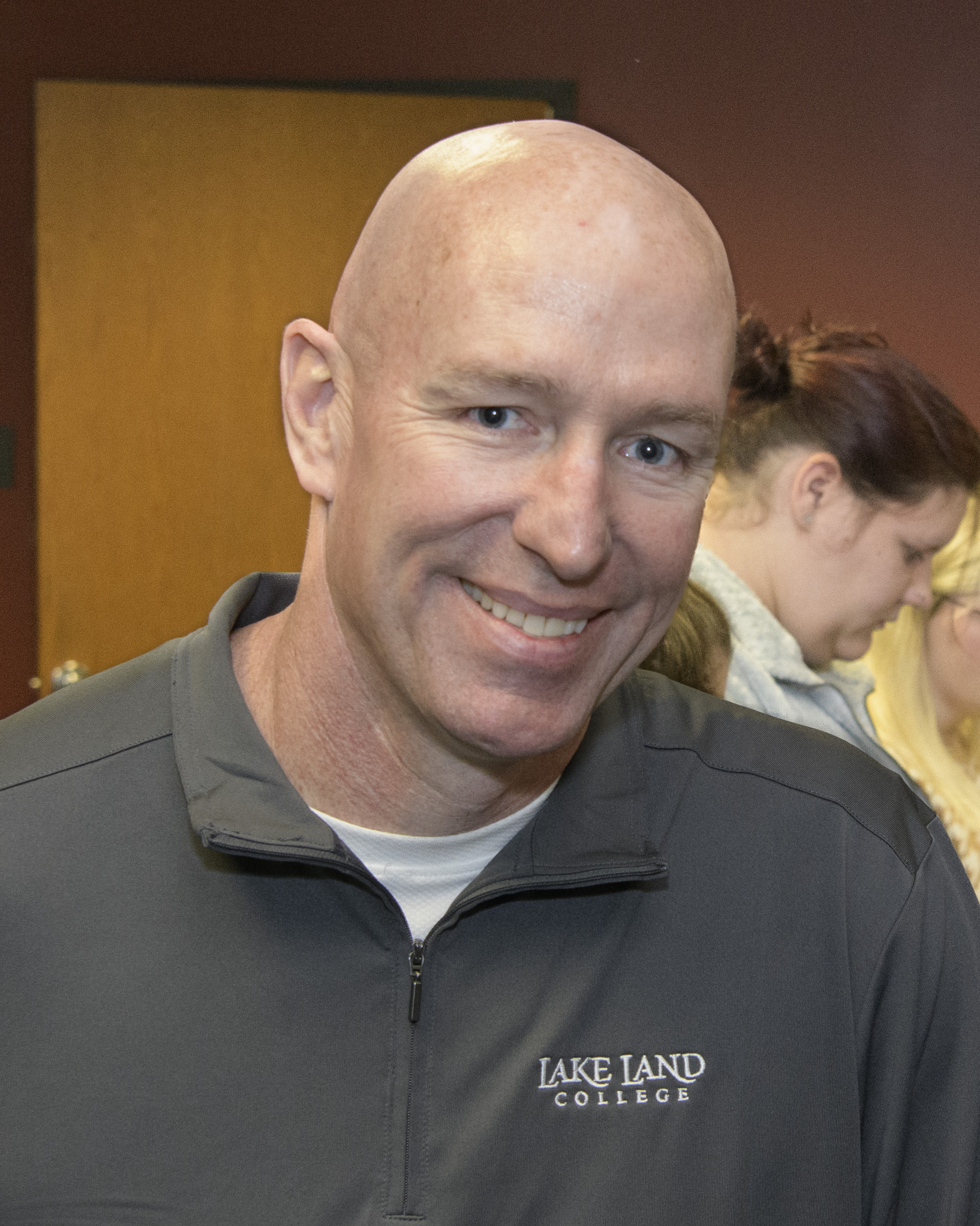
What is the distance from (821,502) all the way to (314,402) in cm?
101

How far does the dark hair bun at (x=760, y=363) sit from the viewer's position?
1.72 m

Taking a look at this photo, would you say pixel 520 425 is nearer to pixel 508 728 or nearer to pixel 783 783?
pixel 508 728

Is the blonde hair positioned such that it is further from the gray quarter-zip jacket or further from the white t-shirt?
the white t-shirt

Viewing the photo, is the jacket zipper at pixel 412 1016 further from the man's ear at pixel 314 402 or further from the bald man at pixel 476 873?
the man's ear at pixel 314 402

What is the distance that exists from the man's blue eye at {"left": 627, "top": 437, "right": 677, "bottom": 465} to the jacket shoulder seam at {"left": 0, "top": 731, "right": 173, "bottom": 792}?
0.41m

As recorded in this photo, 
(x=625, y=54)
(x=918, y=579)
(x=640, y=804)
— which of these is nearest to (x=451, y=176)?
(x=640, y=804)

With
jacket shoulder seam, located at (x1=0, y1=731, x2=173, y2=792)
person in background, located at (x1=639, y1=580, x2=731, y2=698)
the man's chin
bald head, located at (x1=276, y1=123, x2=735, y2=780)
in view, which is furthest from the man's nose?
person in background, located at (x1=639, y1=580, x2=731, y2=698)

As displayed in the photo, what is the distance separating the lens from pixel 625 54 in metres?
2.89

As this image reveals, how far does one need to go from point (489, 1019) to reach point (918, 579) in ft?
4.07

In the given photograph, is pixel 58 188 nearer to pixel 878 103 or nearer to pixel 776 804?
pixel 878 103

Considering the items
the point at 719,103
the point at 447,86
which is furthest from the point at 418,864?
the point at 719,103

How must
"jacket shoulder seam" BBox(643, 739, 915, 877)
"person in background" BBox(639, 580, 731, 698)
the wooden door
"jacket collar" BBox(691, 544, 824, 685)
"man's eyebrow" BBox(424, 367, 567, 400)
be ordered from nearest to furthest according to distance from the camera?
"man's eyebrow" BBox(424, 367, 567, 400), "jacket shoulder seam" BBox(643, 739, 915, 877), "person in background" BBox(639, 580, 731, 698), "jacket collar" BBox(691, 544, 824, 685), the wooden door

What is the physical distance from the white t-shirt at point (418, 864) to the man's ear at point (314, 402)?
255 millimetres

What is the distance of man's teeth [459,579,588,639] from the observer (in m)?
0.87
